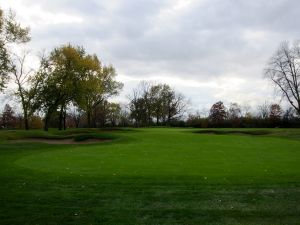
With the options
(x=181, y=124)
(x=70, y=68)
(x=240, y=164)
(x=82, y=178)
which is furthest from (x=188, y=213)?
(x=181, y=124)

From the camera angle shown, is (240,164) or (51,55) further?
(51,55)

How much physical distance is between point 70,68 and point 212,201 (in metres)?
48.8

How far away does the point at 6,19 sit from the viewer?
4278 centimetres

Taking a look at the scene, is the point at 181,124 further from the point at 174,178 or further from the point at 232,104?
the point at 174,178

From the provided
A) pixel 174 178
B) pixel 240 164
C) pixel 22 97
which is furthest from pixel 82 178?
pixel 22 97

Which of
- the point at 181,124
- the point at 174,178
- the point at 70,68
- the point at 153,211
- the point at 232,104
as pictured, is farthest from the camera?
the point at 232,104

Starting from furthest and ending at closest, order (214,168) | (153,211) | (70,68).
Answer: (70,68), (214,168), (153,211)

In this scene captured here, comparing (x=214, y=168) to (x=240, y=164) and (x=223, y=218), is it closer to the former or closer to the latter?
(x=240, y=164)

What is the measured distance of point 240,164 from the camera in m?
18.2

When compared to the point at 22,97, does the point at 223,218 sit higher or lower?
lower

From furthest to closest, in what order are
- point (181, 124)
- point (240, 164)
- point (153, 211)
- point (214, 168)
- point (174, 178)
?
1. point (181, 124)
2. point (240, 164)
3. point (214, 168)
4. point (174, 178)
5. point (153, 211)

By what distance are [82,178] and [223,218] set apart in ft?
21.5

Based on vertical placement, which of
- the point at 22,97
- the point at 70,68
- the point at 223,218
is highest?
the point at 70,68

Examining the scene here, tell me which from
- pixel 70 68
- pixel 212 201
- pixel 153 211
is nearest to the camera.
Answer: pixel 153 211
